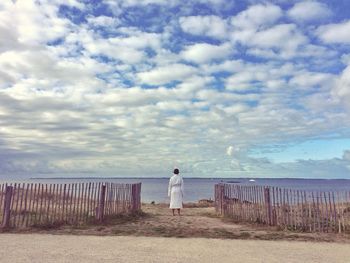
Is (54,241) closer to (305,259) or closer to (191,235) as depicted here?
(191,235)

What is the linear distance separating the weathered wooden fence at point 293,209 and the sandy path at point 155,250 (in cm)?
184

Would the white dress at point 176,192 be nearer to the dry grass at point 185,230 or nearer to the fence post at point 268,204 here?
the dry grass at point 185,230

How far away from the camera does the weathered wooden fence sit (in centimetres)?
1252

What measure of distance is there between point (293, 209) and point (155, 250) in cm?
592

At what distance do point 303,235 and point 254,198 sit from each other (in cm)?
322

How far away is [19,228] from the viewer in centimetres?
1232

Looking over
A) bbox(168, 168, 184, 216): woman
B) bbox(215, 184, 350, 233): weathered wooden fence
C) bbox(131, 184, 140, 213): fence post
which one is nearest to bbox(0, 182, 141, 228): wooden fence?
bbox(131, 184, 140, 213): fence post

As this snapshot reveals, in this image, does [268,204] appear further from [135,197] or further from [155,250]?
[135,197]

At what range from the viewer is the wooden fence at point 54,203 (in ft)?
41.6

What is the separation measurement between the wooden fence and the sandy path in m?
1.40

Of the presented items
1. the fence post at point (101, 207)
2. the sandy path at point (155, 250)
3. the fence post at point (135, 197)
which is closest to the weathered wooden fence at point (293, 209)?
the sandy path at point (155, 250)

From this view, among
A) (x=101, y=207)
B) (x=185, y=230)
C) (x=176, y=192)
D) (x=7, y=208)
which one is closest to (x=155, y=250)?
(x=185, y=230)

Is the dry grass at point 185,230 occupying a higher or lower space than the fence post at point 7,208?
lower

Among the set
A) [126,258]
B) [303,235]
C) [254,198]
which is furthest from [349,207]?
[126,258]
